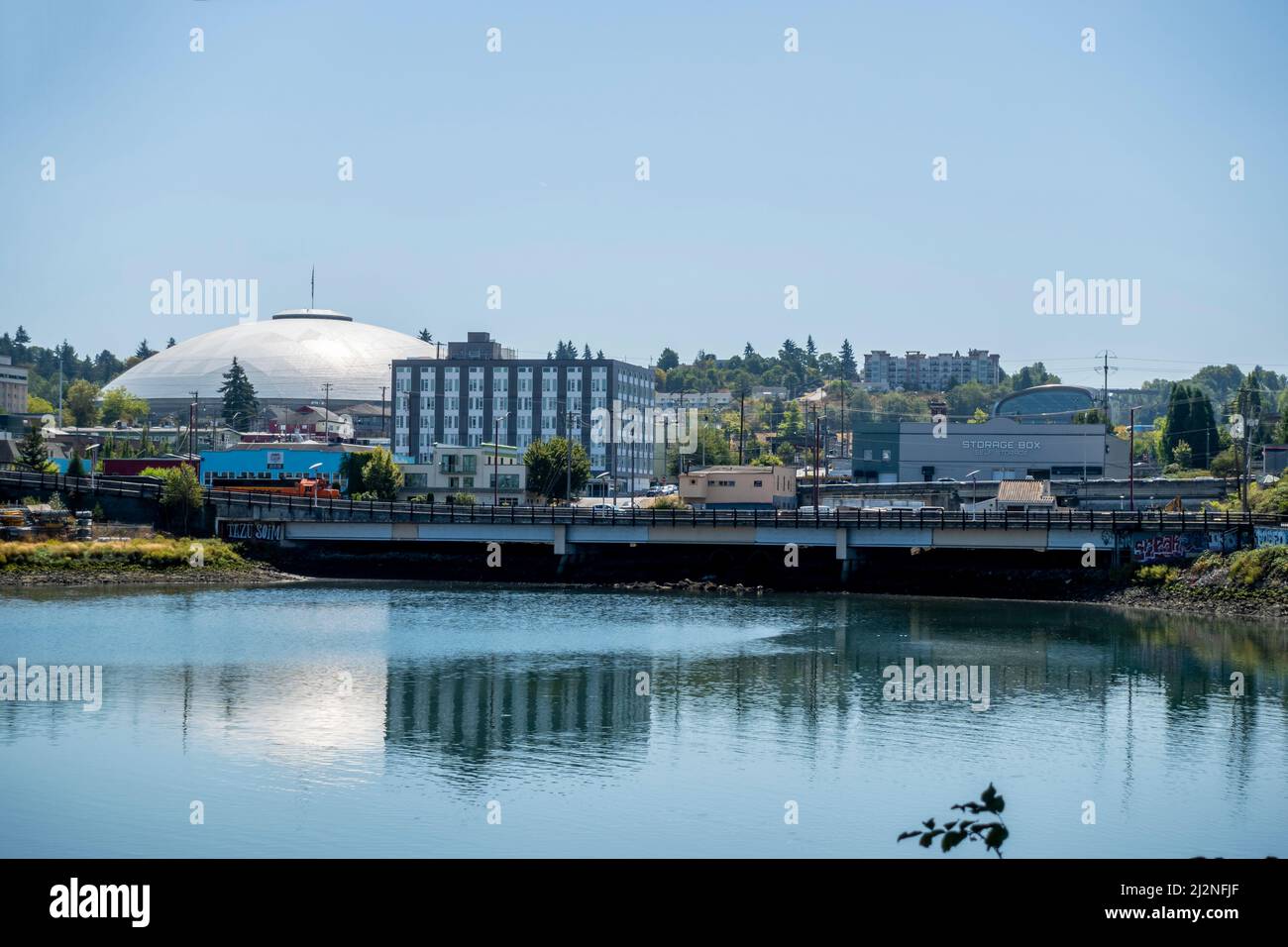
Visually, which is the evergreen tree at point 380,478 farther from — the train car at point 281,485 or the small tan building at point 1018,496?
the small tan building at point 1018,496

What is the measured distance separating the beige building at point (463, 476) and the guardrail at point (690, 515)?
21.9 meters

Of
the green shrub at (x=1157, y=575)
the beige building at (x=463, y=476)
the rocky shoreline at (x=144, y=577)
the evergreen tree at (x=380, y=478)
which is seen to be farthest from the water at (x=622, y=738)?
the beige building at (x=463, y=476)

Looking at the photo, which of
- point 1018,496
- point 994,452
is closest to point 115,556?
point 1018,496

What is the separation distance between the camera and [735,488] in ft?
333

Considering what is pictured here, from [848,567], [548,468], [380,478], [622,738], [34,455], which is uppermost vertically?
[34,455]

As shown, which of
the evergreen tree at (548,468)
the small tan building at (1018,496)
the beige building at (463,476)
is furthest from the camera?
the evergreen tree at (548,468)

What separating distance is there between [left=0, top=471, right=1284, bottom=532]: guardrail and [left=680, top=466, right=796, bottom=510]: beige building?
1472cm

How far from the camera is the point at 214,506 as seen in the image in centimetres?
8788

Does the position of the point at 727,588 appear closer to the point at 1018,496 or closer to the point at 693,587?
the point at 693,587

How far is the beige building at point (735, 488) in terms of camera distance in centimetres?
10106

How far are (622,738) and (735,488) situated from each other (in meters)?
64.4
